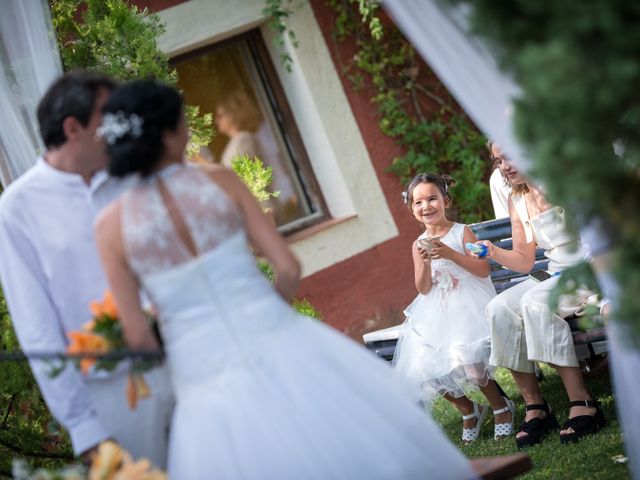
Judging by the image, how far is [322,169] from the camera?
26.4 ft

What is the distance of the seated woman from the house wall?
8.48ft

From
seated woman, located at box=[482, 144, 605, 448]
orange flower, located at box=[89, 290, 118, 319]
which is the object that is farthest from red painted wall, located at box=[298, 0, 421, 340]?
orange flower, located at box=[89, 290, 118, 319]

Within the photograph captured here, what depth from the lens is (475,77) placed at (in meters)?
2.88

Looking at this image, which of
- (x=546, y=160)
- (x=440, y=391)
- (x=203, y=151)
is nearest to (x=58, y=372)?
(x=546, y=160)

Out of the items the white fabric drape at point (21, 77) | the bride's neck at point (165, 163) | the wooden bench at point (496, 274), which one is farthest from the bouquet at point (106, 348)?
the wooden bench at point (496, 274)

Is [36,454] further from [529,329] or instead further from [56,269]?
[529,329]

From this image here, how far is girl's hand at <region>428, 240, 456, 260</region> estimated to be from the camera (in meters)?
5.25

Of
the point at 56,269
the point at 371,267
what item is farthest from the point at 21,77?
the point at 371,267

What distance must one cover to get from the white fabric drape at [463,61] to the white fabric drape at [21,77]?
6.10 ft

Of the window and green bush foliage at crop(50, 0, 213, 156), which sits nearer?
green bush foliage at crop(50, 0, 213, 156)

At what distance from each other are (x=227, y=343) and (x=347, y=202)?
16.3 feet

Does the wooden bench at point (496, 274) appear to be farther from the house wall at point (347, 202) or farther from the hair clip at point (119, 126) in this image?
the hair clip at point (119, 126)

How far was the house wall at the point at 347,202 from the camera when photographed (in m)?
7.80

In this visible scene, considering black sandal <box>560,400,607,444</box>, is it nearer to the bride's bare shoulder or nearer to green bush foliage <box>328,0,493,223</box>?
the bride's bare shoulder
